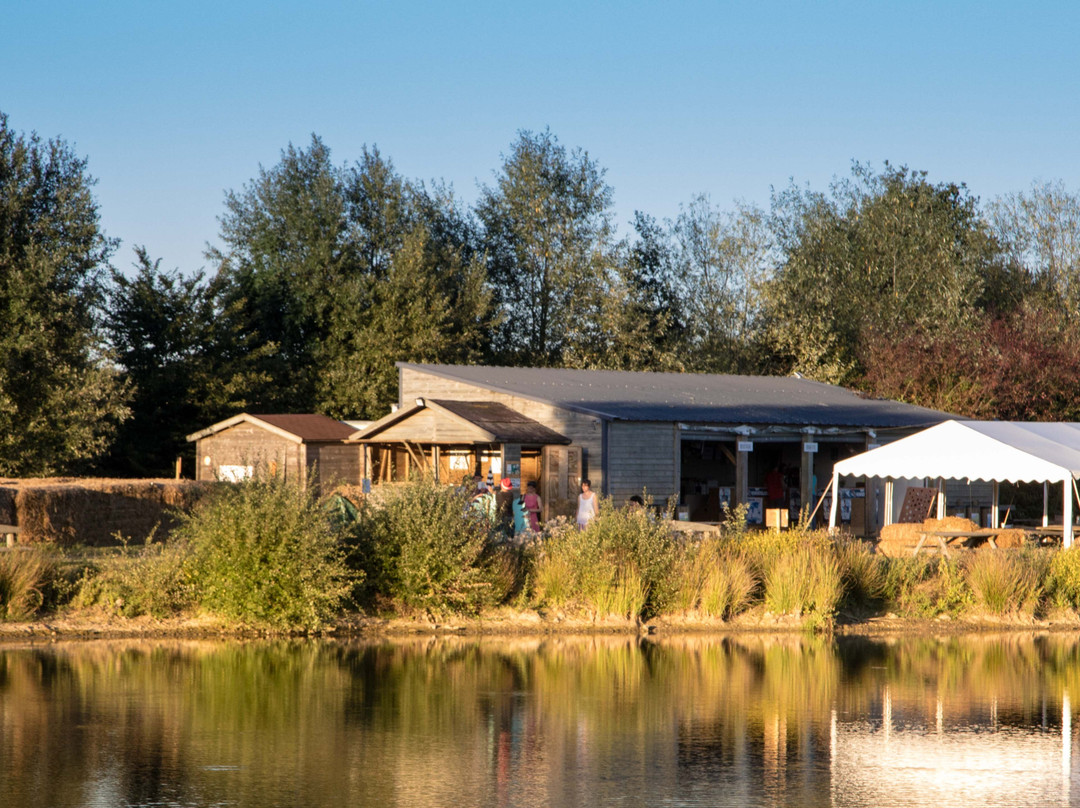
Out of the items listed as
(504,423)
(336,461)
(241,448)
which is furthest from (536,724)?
(241,448)

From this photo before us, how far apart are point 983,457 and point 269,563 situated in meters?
12.6

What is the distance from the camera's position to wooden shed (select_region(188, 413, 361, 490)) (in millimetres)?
35219

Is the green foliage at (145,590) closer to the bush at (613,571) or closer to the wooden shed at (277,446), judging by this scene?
the bush at (613,571)

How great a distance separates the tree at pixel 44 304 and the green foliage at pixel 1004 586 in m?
21.2

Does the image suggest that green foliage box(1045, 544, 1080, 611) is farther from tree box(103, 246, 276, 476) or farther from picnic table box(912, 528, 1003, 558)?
tree box(103, 246, 276, 476)

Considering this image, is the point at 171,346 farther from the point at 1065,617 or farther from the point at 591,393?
the point at 1065,617

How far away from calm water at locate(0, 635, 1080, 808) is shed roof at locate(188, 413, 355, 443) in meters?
20.9

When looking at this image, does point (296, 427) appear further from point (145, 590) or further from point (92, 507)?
point (145, 590)

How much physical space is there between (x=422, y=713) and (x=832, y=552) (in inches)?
331

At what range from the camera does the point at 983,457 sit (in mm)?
22469

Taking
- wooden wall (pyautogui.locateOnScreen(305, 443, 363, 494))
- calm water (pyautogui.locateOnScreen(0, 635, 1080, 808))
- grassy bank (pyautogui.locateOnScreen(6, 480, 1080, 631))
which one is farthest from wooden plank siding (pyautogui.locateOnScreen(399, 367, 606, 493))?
calm water (pyautogui.locateOnScreen(0, 635, 1080, 808))

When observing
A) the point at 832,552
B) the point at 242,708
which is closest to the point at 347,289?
the point at 832,552

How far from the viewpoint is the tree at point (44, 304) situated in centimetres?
3041

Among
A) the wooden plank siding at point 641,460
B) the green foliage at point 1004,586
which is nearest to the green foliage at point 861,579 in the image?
the green foliage at point 1004,586
